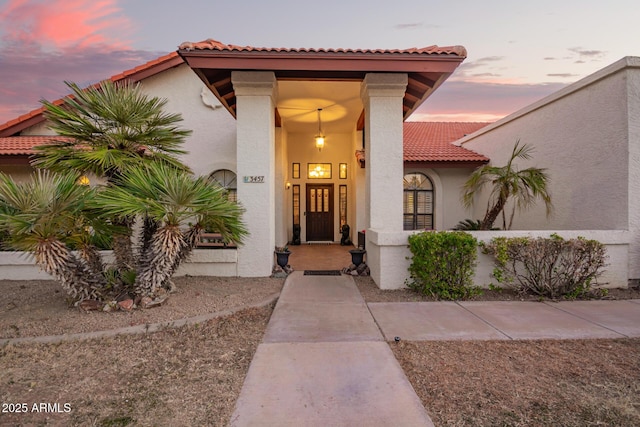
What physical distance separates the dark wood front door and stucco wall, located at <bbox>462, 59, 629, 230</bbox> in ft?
22.3

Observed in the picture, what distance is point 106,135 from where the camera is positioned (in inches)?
207

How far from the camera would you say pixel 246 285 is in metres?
6.59

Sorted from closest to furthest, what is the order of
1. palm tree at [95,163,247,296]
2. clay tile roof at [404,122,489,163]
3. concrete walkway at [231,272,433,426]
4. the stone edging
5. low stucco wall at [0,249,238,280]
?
concrete walkway at [231,272,433,426]
the stone edging
palm tree at [95,163,247,296]
low stucco wall at [0,249,238,280]
clay tile roof at [404,122,489,163]

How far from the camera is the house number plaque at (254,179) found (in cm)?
719

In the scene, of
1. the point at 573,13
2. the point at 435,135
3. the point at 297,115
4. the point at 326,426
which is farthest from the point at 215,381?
the point at 435,135

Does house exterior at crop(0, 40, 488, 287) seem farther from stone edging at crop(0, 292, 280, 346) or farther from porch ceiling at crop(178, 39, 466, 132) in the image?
stone edging at crop(0, 292, 280, 346)

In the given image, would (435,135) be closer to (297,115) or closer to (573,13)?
(573,13)

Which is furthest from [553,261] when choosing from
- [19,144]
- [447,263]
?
[19,144]

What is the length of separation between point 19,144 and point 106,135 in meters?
7.38

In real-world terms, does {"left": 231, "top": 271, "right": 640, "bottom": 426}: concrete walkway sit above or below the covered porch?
below

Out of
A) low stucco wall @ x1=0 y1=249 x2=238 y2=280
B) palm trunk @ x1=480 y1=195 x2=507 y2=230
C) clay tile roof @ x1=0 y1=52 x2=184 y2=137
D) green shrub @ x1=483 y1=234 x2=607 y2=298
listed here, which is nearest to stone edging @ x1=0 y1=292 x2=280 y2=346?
low stucco wall @ x1=0 y1=249 x2=238 y2=280

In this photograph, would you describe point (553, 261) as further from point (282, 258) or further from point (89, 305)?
point (89, 305)

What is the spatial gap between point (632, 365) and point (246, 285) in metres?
5.71

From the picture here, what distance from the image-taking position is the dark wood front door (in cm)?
1343
